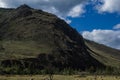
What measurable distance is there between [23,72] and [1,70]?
13.8m

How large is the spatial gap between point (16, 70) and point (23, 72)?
6.31 m

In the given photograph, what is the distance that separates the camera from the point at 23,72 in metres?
182

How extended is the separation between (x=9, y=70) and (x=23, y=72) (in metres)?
10.0

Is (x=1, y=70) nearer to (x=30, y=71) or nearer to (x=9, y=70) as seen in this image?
(x=9, y=70)

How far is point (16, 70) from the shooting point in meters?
186

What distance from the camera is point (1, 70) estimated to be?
18650 centimetres

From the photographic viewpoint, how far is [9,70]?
187 metres

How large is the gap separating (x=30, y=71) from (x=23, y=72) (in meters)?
7.19

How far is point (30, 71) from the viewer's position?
188m

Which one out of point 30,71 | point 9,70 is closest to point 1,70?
point 9,70

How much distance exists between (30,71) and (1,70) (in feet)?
54.3
